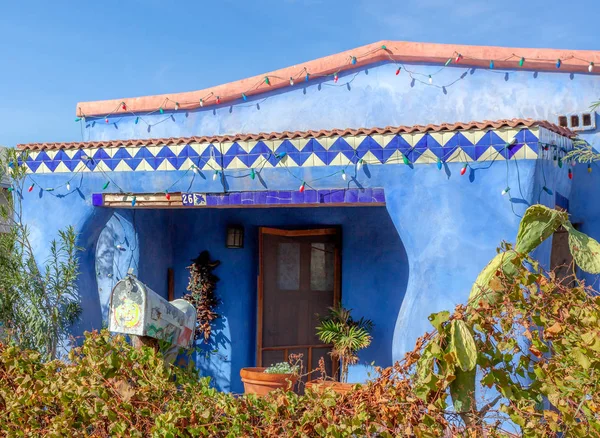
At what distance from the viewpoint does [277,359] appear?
9.78 meters

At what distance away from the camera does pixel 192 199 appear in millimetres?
8484

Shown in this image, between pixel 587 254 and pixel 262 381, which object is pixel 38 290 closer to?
pixel 262 381

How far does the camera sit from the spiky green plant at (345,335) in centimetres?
880

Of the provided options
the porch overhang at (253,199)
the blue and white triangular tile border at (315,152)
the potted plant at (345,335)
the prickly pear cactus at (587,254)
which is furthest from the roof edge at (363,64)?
the prickly pear cactus at (587,254)

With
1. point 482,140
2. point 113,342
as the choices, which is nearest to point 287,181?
point 482,140

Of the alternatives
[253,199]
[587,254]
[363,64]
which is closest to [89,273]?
[253,199]

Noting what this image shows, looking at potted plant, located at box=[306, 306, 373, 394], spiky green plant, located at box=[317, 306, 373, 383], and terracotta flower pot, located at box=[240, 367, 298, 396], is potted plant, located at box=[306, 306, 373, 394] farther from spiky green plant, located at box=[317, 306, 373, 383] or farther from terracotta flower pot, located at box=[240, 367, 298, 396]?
terracotta flower pot, located at box=[240, 367, 298, 396]

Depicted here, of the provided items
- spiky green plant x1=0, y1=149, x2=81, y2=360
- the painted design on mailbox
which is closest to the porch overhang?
spiky green plant x1=0, y1=149, x2=81, y2=360

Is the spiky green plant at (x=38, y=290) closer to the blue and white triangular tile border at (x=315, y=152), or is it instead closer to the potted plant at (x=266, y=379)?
the blue and white triangular tile border at (x=315, y=152)

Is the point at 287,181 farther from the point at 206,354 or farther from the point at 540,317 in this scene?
the point at 540,317

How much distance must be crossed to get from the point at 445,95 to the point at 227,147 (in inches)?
113

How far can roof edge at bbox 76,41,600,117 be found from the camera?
28.4 ft

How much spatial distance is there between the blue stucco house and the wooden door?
2 centimetres

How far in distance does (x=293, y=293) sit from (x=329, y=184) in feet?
8.22
